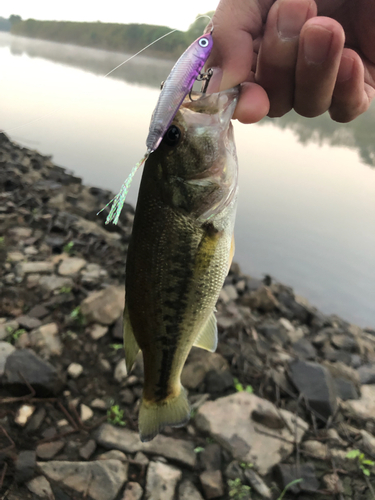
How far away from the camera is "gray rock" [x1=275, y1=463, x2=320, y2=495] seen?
2768 millimetres

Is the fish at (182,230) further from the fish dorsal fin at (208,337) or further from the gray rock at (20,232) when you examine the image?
the gray rock at (20,232)

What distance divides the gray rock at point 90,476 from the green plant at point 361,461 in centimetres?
205

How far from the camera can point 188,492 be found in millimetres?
2650

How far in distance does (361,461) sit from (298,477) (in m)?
0.70

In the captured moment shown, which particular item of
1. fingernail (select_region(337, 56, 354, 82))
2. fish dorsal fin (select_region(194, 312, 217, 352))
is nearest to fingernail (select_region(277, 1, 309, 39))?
fingernail (select_region(337, 56, 354, 82))

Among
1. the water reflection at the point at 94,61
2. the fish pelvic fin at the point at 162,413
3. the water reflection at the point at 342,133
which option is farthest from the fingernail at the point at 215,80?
the water reflection at the point at 94,61

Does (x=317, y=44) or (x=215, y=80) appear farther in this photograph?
(x=215, y=80)

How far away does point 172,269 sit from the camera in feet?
5.78

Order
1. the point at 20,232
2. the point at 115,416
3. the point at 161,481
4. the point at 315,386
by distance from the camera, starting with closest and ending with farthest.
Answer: the point at 161,481 < the point at 115,416 < the point at 315,386 < the point at 20,232

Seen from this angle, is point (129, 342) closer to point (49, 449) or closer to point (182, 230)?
point (182, 230)

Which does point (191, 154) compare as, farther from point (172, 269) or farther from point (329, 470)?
point (329, 470)

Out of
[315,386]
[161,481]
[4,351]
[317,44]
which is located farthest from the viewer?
[315,386]

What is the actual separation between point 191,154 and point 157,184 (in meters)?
0.23

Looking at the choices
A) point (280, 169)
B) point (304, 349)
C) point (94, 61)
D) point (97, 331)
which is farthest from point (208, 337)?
point (94, 61)
